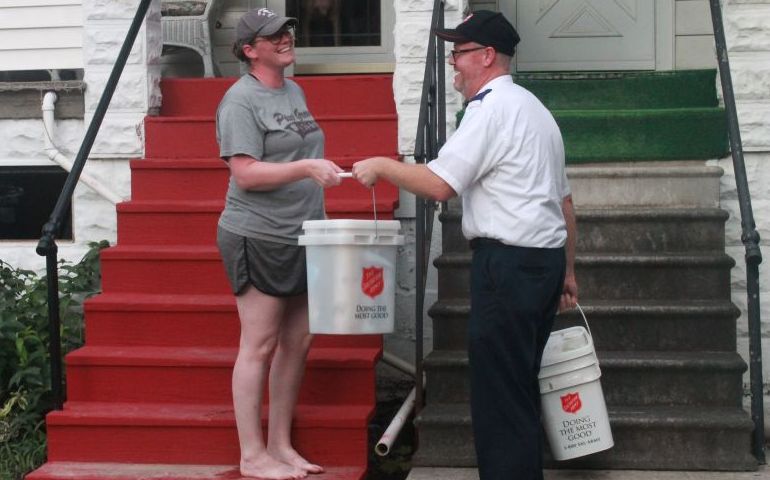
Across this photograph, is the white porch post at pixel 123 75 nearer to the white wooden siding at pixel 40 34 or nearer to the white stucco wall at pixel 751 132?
the white wooden siding at pixel 40 34

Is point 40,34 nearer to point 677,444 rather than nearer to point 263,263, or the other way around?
point 263,263

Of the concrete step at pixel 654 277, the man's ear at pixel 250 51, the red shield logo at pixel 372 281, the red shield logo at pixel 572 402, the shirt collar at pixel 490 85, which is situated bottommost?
the red shield logo at pixel 572 402

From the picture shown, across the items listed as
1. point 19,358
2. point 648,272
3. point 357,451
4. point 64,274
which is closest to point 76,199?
point 64,274

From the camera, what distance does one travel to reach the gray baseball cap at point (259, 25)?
5188 mm

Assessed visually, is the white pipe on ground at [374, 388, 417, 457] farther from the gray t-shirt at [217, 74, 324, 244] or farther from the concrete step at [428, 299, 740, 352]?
the gray t-shirt at [217, 74, 324, 244]

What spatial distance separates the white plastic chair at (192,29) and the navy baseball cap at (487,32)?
3.76m

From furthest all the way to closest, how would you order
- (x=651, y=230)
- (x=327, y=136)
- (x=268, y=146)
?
1. (x=327, y=136)
2. (x=651, y=230)
3. (x=268, y=146)

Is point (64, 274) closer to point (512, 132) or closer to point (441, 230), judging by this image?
point (441, 230)

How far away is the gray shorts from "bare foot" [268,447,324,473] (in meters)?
0.70

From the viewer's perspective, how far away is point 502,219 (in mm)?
4660

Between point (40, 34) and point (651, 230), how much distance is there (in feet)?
12.6

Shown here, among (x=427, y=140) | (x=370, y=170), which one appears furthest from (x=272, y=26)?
(x=427, y=140)

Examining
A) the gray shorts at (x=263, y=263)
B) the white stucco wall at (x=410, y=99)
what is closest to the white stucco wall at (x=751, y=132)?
the white stucco wall at (x=410, y=99)

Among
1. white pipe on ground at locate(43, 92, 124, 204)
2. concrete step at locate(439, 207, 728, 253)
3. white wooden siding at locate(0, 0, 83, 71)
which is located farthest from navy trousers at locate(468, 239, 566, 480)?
white wooden siding at locate(0, 0, 83, 71)
